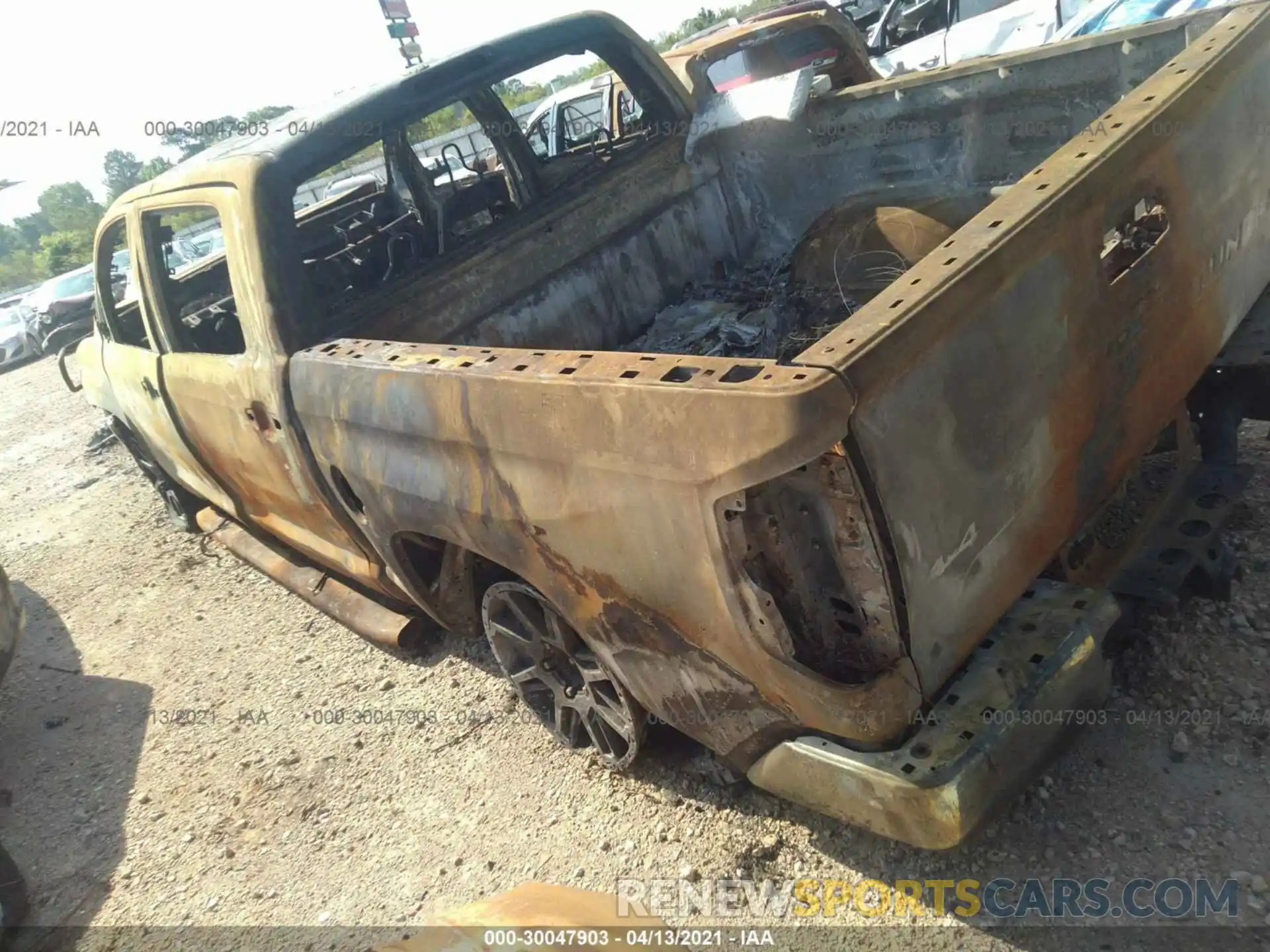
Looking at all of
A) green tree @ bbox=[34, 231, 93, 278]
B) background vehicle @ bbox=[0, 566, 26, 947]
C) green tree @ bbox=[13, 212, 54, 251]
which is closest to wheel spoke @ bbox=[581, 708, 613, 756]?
background vehicle @ bbox=[0, 566, 26, 947]

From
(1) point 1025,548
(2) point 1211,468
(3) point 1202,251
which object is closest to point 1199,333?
(3) point 1202,251

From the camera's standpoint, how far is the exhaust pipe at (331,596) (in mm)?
3383

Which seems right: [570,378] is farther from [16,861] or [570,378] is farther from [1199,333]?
[16,861]

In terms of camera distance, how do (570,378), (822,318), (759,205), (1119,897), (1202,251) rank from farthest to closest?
(759,205), (822,318), (1202,251), (1119,897), (570,378)

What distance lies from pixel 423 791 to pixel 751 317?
2001 mm

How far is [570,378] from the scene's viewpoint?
1.74 meters

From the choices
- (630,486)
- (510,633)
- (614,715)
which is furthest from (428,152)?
(630,486)

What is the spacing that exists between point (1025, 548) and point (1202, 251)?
91cm

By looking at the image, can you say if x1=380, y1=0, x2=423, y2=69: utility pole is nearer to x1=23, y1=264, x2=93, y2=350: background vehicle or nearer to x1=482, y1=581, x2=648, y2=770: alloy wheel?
x1=23, y1=264, x2=93, y2=350: background vehicle

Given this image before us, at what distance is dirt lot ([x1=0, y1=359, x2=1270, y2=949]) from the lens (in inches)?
80.9

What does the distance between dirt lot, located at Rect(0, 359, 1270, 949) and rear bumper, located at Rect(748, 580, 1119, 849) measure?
1.40ft

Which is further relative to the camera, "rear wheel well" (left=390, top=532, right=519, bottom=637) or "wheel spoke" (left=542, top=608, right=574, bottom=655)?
"rear wheel well" (left=390, top=532, right=519, bottom=637)

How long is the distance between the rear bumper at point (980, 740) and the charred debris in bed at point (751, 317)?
1.25 m

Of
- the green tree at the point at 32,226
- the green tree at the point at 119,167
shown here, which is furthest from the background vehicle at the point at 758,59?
the green tree at the point at 32,226
